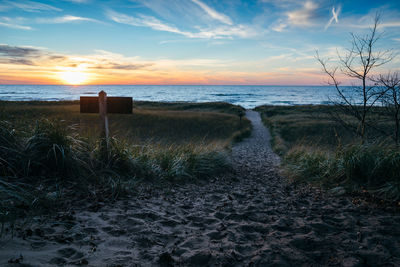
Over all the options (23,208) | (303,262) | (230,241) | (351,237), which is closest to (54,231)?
(23,208)

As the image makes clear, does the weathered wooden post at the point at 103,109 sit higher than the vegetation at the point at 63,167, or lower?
higher

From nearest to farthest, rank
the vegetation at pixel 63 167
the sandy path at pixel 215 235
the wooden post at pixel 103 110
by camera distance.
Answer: the sandy path at pixel 215 235 → the vegetation at pixel 63 167 → the wooden post at pixel 103 110

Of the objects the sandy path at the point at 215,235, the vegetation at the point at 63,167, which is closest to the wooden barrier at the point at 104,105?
the vegetation at the point at 63,167

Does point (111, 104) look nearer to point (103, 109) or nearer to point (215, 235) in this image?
point (103, 109)

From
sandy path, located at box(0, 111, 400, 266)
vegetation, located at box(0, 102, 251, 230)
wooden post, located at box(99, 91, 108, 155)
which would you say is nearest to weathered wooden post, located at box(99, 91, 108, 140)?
wooden post, located at box(99, 91, 108, 155)

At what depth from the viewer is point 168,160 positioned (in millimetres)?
7215

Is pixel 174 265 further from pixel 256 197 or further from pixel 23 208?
pixel 256 197

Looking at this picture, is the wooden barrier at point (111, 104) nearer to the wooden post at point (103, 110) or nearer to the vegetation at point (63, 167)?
the wooden post at point (103, 110)

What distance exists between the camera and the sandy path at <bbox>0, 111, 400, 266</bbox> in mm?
2750

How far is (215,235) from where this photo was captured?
11.5 feet

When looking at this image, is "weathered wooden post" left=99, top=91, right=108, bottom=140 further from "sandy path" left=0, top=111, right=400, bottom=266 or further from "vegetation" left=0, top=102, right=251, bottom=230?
"sandy path" left=0, top=111, right=400, bottom=266

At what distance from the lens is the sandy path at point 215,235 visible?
108 inches

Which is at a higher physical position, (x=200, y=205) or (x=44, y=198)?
(x=44, y=198)

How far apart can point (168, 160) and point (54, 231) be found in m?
4.25
